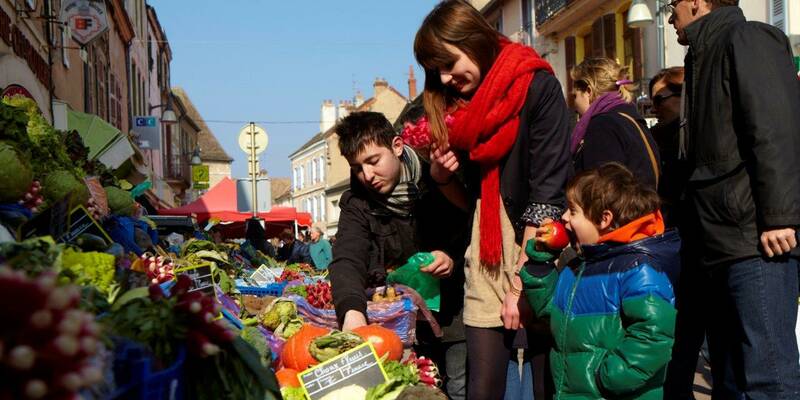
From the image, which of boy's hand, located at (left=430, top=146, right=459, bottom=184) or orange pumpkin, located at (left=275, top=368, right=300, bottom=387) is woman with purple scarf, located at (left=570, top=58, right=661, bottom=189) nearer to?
boy's hand, located at (left=430, top=146, right=459, bottom=184)

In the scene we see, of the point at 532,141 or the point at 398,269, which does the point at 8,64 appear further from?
the point at 532,141

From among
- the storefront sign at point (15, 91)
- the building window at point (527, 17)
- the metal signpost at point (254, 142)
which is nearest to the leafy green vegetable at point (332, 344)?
the storefront sign at point (15, 91)

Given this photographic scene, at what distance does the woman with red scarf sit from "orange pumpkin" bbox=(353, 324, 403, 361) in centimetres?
30

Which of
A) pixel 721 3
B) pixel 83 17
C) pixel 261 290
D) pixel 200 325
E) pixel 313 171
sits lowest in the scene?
pixel 261 290

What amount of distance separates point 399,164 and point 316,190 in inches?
2660

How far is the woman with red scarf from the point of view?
3.14 m

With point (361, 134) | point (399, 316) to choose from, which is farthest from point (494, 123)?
point (399, 316)

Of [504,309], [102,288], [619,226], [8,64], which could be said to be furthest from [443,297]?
[8,64]

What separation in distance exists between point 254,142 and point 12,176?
53.2 ft

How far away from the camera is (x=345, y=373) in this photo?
2957 millimetres

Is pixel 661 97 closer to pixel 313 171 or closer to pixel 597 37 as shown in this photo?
pixel 597 37

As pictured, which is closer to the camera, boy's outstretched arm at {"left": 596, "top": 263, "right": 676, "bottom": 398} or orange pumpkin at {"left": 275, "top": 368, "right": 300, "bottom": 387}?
boy's outstretched arm at {"left": 596, "top": 263, "right": 676, "bottom": 398}

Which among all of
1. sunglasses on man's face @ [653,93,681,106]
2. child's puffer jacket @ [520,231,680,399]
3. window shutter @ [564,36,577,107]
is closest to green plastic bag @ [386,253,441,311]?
child's puffer jacket @ [520,231,680,399]

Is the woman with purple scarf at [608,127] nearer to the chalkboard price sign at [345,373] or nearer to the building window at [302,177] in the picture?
the chalkboard price sign at [345,373]
